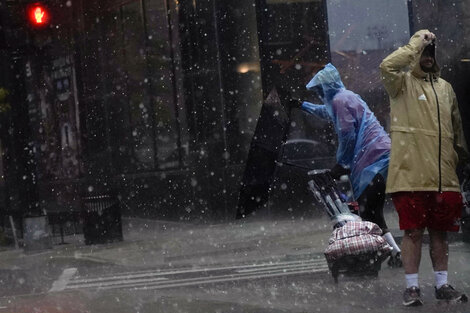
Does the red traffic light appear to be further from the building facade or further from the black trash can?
the black trash can

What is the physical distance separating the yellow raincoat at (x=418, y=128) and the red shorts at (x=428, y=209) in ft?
0.21

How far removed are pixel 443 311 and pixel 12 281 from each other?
578cm

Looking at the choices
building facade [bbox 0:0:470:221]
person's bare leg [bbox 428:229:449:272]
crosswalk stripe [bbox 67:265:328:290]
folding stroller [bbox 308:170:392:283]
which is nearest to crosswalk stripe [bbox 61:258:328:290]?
crosswalk stripe [bbox 67:265:328:290]

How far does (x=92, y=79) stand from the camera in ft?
69.0

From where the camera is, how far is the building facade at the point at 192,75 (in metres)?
14.7

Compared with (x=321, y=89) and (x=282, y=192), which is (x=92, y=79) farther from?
(x=321, y=89)

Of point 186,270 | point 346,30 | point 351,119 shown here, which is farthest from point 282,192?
point 351,119

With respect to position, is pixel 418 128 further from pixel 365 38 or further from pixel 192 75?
pixel 192 75

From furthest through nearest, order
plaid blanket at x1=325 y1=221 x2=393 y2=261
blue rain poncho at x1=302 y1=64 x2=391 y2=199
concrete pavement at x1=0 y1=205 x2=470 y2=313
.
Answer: blue rain poncho at x1=302 y1=64 x2=391 y2=199 → plaid blanket at x1=325 y1=221 x2=393 y2=261 → concrete pavement at x1=0 y1=205 x2=470 y2=313

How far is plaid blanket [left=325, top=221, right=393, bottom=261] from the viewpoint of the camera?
7852mm

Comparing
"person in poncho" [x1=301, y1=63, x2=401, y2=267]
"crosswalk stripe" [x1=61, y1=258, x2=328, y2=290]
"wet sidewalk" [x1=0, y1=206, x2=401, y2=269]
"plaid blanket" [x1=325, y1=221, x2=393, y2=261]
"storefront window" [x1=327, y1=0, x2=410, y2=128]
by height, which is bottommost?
"wet sidewalk" [x1=0, y1=206, x2=401, y2=269]

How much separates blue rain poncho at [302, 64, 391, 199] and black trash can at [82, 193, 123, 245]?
285 inches

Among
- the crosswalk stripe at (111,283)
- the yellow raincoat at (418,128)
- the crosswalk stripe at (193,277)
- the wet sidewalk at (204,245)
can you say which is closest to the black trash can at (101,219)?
the wet sidewalk at (204,245)

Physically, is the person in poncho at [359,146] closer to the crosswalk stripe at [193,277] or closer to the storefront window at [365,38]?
the crosswalk stripe at [193,277]
